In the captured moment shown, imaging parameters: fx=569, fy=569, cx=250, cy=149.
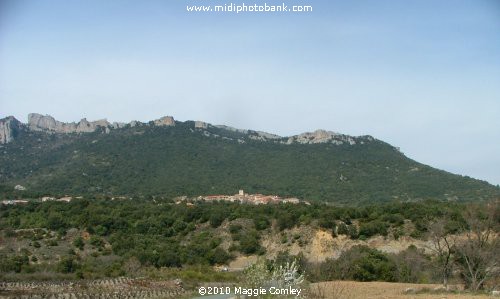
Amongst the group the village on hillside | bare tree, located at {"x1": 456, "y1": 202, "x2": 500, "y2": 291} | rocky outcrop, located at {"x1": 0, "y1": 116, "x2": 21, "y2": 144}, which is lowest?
bare tree, located at {"x1": 456, "y1": 202, "x2": 500, "y2": 291}

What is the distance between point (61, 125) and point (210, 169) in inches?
1346

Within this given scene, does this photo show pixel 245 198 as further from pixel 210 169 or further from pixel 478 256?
pixel 478 256

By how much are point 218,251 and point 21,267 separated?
12912 mm

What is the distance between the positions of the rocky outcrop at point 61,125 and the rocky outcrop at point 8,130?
5.67 meters

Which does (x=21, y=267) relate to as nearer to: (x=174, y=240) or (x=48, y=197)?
(x=174, y=240)

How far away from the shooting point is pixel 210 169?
73.6m

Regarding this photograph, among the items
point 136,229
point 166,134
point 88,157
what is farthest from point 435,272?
point 166,134

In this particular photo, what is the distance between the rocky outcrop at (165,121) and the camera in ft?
298

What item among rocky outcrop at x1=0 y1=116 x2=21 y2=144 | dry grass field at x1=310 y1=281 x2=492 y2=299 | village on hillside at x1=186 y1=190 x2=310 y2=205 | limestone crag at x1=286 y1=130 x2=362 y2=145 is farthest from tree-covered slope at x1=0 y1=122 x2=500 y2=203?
A: dry grass field at x1=310 y1=281 x2=492 y2=299

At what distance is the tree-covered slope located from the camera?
66188 millimetres

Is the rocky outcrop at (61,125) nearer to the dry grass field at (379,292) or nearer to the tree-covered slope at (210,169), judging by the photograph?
the tree-covered slope at (210,169)

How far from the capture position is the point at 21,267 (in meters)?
33.9

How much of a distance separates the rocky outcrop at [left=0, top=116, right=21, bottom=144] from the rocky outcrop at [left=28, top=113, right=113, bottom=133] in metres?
5.67

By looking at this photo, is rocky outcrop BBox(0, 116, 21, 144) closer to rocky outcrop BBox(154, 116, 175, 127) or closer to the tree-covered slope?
the tree-covered slope
